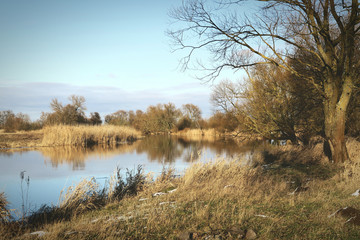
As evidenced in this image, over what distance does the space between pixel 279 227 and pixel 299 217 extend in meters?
0.65

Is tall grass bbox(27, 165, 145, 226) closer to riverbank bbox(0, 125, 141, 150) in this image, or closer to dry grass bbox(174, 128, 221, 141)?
riverbank bbox(0, 125, 141, 150)

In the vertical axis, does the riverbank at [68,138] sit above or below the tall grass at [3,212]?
above

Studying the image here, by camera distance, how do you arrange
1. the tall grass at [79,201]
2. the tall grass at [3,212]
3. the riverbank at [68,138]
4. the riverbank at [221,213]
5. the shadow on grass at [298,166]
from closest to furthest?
1. the riverbank at [221,213]
2. the tall grass at [3,212]
3. the tall grass at [79,201]
4. the shadow on grass at [298,166]
5. the riverbank at [68,138]

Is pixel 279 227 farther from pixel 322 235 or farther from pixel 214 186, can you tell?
pixel 214 186

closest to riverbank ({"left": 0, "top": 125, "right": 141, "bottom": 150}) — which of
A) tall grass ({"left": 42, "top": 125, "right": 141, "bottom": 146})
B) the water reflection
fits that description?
tall grass ({"left": 42, "top": 125, "right": 141, "bottom": 146})

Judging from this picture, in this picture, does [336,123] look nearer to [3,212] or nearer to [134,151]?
[3,212]

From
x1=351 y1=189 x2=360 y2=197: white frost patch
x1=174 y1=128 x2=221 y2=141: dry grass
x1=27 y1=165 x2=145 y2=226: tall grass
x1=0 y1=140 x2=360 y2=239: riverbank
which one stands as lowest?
x1=27 y1=165 x2=145 y2=226: tall grass

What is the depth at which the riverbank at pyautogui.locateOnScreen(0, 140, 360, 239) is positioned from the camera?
401 centimetres

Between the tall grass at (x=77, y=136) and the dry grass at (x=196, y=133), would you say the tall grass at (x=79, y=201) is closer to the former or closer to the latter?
the tall grass at (x=77, y=136)

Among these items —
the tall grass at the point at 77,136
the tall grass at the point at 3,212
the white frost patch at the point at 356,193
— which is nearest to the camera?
the tall grass at the point at 3,212

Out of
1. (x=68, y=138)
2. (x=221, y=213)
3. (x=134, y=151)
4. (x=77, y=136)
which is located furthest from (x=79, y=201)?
(x=77, y=136)

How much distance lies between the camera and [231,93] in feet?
48.2

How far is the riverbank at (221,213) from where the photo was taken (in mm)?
4008

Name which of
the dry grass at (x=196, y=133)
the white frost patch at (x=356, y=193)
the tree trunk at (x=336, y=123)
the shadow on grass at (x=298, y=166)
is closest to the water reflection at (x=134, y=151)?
the shadow on grass at (x=298, y=166)
